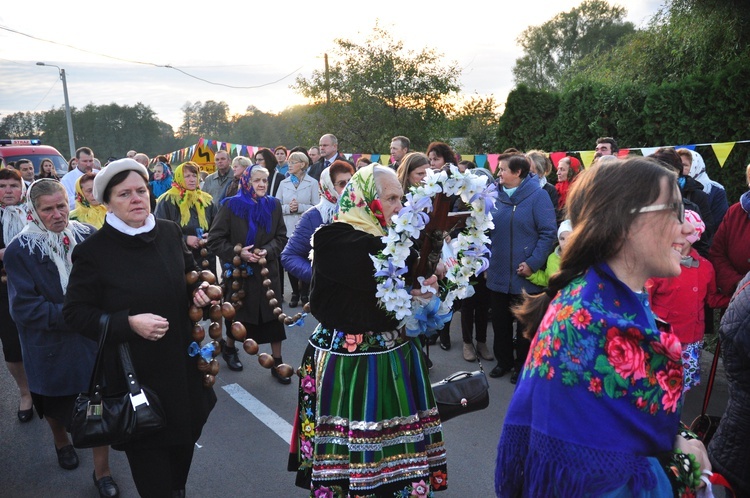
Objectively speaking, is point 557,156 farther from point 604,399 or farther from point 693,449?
point 604,399

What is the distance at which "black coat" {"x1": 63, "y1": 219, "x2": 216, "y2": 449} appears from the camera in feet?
9.11

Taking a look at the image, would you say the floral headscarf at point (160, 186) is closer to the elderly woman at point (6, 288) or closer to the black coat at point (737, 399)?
the elderly woman at point (6, 288)

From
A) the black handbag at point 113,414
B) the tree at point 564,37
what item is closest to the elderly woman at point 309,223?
the black handbag at point 113,414

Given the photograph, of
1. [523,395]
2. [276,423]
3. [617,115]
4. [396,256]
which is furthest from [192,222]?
[617,115]

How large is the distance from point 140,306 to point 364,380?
3.94 ft

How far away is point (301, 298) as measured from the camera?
836cm

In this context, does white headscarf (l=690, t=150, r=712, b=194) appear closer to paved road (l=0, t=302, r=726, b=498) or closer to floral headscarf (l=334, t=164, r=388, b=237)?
paved road (l=0, t=302, r=726, b=498)

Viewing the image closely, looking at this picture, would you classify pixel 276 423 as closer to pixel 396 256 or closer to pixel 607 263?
pixel 396 256

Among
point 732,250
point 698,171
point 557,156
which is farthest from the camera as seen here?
point 557,156

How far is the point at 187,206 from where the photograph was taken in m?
6.53

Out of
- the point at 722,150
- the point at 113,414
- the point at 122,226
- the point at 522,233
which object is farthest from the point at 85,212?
the point at 722,150

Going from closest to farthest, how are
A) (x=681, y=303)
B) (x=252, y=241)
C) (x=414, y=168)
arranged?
(x=681, y=303)
(x=414, y=168)
(x=252, y=241)

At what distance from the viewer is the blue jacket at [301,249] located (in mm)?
4180

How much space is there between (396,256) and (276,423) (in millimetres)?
2871
